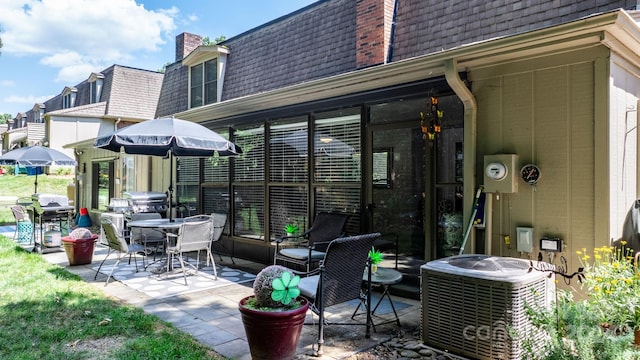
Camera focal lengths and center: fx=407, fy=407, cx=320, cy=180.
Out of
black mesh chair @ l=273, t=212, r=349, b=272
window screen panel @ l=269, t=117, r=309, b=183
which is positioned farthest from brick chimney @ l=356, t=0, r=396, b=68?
black mesh chair @ l=273, t=212, r=349, b=272

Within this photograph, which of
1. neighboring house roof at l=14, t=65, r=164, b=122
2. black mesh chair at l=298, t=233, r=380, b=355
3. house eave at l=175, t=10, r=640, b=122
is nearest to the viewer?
house eave at l=175, t=10, r=640, b=122

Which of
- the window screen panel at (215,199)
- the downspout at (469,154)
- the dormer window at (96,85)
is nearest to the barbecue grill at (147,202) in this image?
the window screen panel at (215,199)

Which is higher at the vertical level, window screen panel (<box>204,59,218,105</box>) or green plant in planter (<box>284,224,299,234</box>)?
window screen panel (<box>204,59,218,105</box>)

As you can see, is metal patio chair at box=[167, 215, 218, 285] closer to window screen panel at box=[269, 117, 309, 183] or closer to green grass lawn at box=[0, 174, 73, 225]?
window screen panel at box=[269, 117, 309, 183]

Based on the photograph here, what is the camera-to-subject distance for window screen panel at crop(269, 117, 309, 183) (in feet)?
19.4

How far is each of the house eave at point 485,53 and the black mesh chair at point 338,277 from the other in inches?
68.7

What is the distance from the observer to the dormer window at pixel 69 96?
19953 millimetres

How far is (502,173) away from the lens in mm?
3732

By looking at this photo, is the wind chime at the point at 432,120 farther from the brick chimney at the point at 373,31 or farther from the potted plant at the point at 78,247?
the potted plant at the point at 78,247

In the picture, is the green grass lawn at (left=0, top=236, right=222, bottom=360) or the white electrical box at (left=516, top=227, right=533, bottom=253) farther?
the white electrical box at (left=516, top=227, right=533, bottom=253)

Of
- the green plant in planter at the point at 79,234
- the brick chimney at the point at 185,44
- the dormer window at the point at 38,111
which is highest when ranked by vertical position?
the dormer window at the point at 38,111

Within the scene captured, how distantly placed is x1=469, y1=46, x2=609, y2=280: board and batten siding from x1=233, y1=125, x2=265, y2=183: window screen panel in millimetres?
3640

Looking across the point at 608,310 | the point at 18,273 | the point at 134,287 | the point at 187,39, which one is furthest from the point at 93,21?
the point at 608,310

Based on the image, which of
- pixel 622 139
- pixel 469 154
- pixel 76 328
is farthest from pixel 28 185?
pixel 622 139
